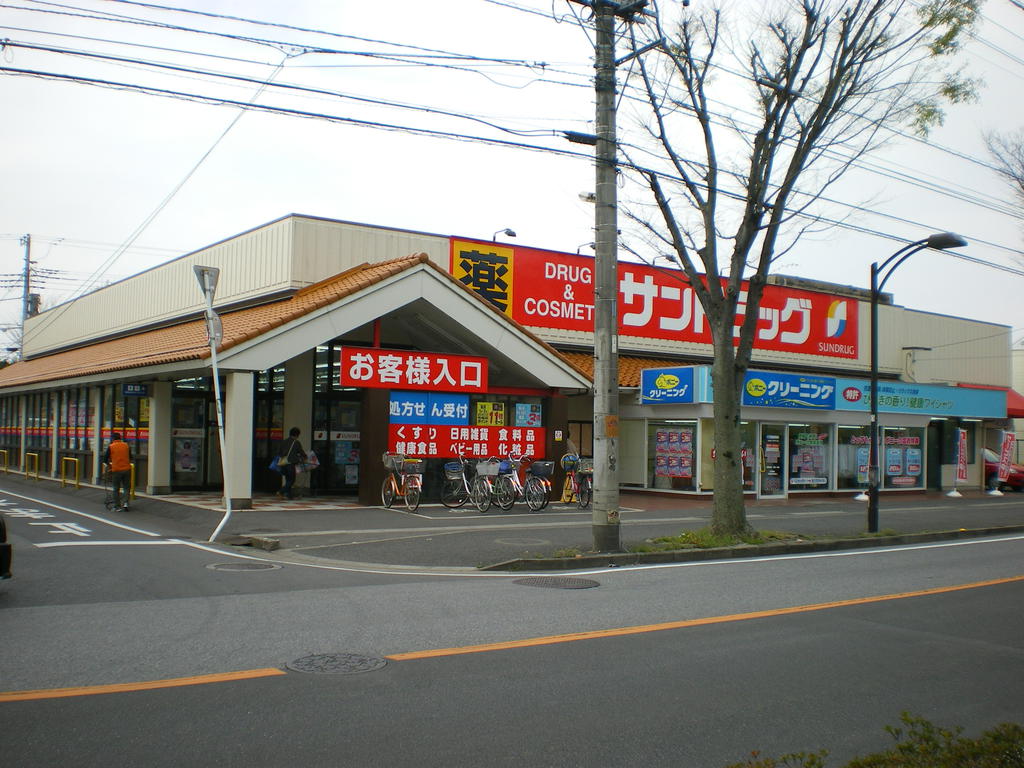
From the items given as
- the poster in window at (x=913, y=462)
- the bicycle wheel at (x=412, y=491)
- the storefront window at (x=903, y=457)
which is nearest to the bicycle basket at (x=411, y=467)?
the bicycle wheel at (x=412, y=491)

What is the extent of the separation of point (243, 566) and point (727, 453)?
8266 millimetres

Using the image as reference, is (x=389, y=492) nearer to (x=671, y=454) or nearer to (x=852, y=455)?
(x=671, y=454)

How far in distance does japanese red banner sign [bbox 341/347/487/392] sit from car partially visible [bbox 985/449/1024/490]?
22966 mm

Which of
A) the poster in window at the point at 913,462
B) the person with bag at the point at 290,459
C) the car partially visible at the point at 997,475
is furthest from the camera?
the car partially visible at the point at 997,475

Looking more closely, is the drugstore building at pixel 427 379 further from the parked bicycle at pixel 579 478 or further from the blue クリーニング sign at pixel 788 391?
the parked bicycle at pixel 579 478

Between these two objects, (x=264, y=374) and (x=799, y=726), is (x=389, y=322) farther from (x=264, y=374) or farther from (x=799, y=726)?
(x=799, y=726)

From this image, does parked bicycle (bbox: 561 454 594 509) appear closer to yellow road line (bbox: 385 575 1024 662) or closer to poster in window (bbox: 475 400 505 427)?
poster in window (bbox: 475 400 505 427)

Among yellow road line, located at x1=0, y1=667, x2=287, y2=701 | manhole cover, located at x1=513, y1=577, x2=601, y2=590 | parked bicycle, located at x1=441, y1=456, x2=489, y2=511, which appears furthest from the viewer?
parked bicycle, located at x1=441, y1=456, x2=489, y2=511

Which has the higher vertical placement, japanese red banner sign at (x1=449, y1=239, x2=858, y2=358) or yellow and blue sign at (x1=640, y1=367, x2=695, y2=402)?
japanese red banner sign at (x1=449, y1=239, x2=858, y2=358)

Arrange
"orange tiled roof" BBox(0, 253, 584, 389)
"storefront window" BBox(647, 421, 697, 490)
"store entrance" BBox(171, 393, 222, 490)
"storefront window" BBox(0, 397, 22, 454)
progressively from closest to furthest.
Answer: "orange tiled roof" BBox(0, 253, 584, 389), "store entrance" BBox(171, 393, 222, 490), "storefront window" BBox(647, 421, 697, 490), "storefront window" BBox(0, 397, 22, 454)

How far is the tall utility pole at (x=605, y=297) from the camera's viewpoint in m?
13.2

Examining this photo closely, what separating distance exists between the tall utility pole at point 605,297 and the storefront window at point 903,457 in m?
20.1

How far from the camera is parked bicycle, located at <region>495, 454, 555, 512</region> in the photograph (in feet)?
66.8

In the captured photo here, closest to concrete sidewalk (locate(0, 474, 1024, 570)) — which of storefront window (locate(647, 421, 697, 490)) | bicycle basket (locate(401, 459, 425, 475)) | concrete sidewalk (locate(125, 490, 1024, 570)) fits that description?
concrete sidewalk (locate(125, 490, 1024, 570))
